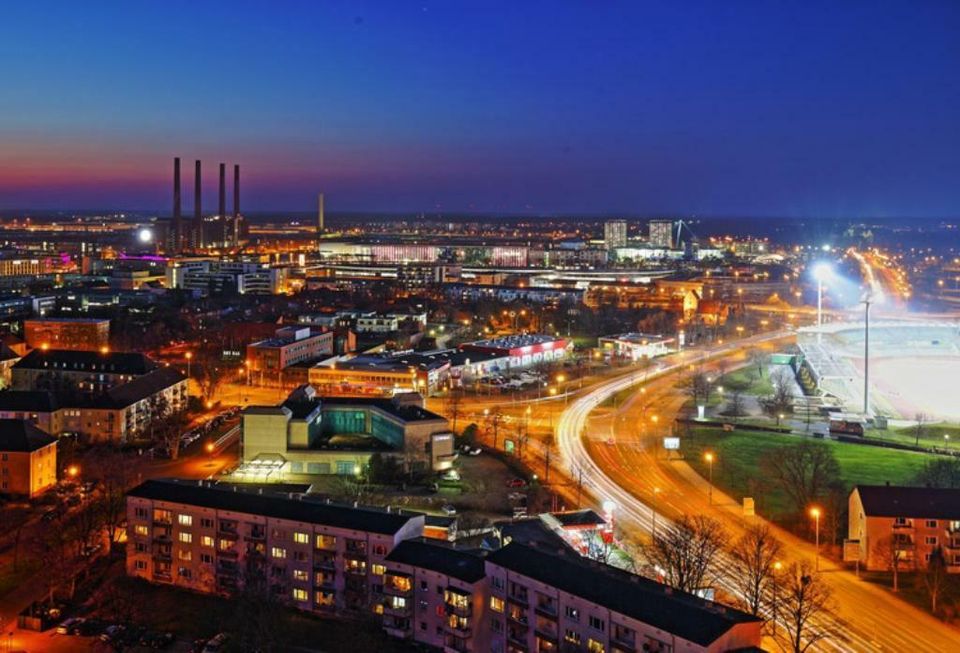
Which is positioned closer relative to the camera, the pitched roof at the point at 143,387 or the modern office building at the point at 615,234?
the pitched roof at the point at 143,387

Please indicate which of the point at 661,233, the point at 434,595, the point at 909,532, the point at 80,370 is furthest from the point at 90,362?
the point at 661,233

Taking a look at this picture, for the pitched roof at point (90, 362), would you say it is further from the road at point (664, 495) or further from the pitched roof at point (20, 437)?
the road at point (664, 495)

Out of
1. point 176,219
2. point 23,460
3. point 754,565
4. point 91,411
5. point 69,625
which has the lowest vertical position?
point 69,625

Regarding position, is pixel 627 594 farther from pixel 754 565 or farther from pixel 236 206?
pixel 236 206

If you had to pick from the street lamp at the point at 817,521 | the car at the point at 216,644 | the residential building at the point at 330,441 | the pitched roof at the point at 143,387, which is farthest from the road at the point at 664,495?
the pitched roof at the point at 143,387

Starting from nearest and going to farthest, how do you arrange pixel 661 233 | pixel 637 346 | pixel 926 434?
pixel 926 434, pixel 637 346, pixel 661 233

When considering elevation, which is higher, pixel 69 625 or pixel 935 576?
pixel 935 576

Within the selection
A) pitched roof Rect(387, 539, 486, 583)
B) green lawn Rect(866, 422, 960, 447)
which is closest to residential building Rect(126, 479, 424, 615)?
pitched roof Rect(387, 539, 486, 583)

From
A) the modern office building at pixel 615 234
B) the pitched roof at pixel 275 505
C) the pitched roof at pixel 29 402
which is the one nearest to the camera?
the pitched roof at pixel 275 505
